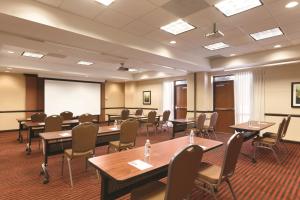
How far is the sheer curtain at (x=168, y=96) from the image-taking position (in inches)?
368

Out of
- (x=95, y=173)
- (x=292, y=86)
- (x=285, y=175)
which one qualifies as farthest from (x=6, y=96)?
(x=292, y=86)

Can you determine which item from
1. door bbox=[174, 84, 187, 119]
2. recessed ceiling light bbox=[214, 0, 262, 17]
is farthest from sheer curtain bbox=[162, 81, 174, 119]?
recessed ceiling light bbox=[214, 0, 262, 17]

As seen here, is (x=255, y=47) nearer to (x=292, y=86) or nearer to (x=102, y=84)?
(x=292, y=86)

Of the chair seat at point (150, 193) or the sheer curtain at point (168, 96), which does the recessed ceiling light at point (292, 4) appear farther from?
the sheer curtain at point (168, 96)

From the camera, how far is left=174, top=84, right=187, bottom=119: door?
8938 mm

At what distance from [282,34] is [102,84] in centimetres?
887

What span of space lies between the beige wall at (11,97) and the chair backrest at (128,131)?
6.96m

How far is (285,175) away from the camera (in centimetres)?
324

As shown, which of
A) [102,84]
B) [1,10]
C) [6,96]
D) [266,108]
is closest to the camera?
[1,10]

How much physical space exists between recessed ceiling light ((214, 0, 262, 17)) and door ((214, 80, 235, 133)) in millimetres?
4418

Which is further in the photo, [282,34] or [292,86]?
[292,86]

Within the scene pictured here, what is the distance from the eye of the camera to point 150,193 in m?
1.70

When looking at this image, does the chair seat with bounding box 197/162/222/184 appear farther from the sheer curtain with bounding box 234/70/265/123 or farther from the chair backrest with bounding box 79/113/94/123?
the sheer curtain with bounding box 234/70/265/123

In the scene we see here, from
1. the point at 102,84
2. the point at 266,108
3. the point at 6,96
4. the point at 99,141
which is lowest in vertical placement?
the point at 99,141
